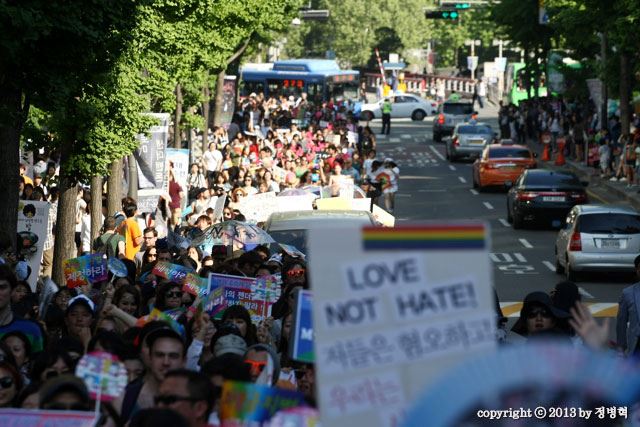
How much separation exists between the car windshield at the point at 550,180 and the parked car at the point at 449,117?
3318cm

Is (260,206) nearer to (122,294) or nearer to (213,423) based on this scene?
(122,294)

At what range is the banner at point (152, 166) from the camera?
26.0 meters

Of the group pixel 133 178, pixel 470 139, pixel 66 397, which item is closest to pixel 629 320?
pixel 66 397

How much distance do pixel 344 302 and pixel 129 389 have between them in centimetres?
346

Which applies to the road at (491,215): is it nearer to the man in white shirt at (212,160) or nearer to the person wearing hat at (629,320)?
the man in white shirt at (212,160)

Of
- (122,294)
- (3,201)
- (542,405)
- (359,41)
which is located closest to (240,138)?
(3,201)

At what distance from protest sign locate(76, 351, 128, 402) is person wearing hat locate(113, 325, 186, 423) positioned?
60 cm

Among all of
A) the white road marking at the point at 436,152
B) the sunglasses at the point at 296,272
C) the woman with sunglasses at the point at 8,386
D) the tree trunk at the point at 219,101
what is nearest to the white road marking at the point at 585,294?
the sunglasses at the point at 296,272

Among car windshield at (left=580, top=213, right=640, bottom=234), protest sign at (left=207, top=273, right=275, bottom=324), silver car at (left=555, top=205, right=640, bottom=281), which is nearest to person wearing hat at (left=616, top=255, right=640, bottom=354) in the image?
protest sign at (left=207, top=273, right=275, bottom=324)

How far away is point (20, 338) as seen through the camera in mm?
10039

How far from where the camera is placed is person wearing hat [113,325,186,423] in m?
7.81

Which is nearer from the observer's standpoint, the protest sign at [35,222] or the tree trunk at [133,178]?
the protest sign at [35,222]

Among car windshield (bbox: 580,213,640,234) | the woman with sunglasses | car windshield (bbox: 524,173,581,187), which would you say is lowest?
car windshield (bbox: 524,173,581,187)

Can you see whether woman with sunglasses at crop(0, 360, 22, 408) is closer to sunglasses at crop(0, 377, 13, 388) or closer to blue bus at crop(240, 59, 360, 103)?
sunglasses at crop(0, 377, 13, 388)
